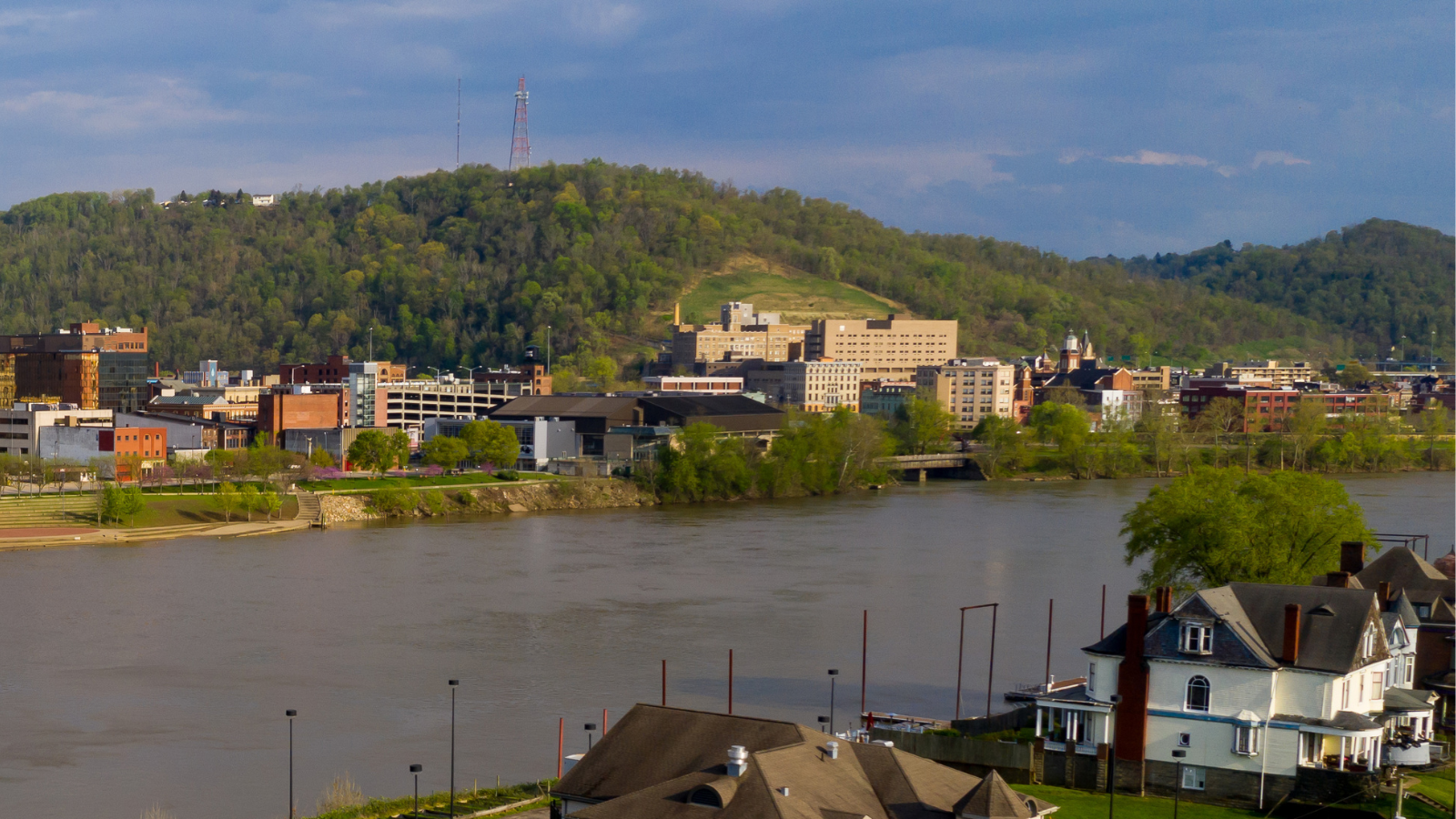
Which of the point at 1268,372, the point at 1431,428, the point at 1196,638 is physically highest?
the point at 1268,372

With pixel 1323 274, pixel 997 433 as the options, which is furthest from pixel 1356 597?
pixel 1323 274

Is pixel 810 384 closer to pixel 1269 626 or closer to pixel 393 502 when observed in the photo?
pixel 393 502

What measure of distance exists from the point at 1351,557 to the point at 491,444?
2607 centimetres

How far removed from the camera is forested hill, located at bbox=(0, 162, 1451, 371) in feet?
254

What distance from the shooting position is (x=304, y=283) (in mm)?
85312

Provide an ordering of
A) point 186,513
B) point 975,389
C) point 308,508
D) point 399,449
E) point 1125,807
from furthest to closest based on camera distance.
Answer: point 975,389
point 399,449
point 308,508
point 186,513
point 1125,807

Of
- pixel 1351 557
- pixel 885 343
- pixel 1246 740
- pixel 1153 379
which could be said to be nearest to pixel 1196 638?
pixel 1246 740

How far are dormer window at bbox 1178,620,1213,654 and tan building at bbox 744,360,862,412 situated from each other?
4618cm

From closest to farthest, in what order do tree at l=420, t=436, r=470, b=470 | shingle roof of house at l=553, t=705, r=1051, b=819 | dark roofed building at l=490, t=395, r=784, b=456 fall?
shingle roof of house at l=553, t=705, r=1051, b=819 → tree at l=420, t=436, r=470, b=470 → dark roofed building at l=490, t=395, r=784, b=456

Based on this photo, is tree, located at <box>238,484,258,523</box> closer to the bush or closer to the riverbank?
the riverbank

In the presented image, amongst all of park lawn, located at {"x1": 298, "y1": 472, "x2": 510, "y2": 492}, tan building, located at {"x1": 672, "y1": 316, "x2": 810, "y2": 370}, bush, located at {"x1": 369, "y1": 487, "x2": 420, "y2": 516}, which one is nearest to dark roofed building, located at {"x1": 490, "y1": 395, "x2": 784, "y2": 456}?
park lawn, located at {"x1": 298, "y1": 472, "x2": 510, "y2": 492}

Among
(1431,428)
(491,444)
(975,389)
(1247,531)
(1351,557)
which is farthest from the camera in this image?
(975,389)

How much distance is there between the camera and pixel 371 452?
3528 centimetres

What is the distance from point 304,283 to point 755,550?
64.7 metres
